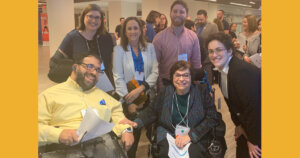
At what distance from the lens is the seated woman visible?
2111 millimetres

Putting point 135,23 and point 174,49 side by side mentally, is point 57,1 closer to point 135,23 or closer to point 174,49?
point 135,23

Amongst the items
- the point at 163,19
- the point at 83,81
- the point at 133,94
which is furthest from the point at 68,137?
the point at 163,19

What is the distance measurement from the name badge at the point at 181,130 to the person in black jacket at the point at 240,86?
0.42 metres

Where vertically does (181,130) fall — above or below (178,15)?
below

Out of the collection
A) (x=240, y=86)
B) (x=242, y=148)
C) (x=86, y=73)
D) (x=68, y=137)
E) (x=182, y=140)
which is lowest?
(x=242, y=148)

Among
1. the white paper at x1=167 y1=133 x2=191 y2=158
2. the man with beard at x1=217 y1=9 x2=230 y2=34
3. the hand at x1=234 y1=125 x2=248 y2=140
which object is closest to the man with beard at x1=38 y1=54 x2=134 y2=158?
the white paper at x1=167 y1=133 x2=191 y2=158

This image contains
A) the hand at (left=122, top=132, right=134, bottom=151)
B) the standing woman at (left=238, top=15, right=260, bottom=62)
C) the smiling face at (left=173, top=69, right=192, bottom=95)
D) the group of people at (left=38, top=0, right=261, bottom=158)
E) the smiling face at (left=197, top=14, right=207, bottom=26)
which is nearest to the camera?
the group of people at (left=38, top=0, right=261, bottom=158)

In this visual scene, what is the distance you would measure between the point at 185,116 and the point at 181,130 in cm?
13

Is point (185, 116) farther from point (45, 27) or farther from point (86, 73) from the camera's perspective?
point (45, 27)

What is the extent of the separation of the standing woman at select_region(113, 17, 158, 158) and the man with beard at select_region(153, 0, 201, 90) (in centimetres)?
15

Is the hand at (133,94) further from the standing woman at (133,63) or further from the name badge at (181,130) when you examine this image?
the name badge at (181,130)

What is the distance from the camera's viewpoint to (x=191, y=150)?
2.10 m

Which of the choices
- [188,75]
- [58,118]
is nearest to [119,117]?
[58,118]

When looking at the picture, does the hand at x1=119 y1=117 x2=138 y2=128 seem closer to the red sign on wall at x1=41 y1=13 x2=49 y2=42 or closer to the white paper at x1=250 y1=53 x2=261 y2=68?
the red sign on wall at x1=41 y1=13 x2=49 y2=42
